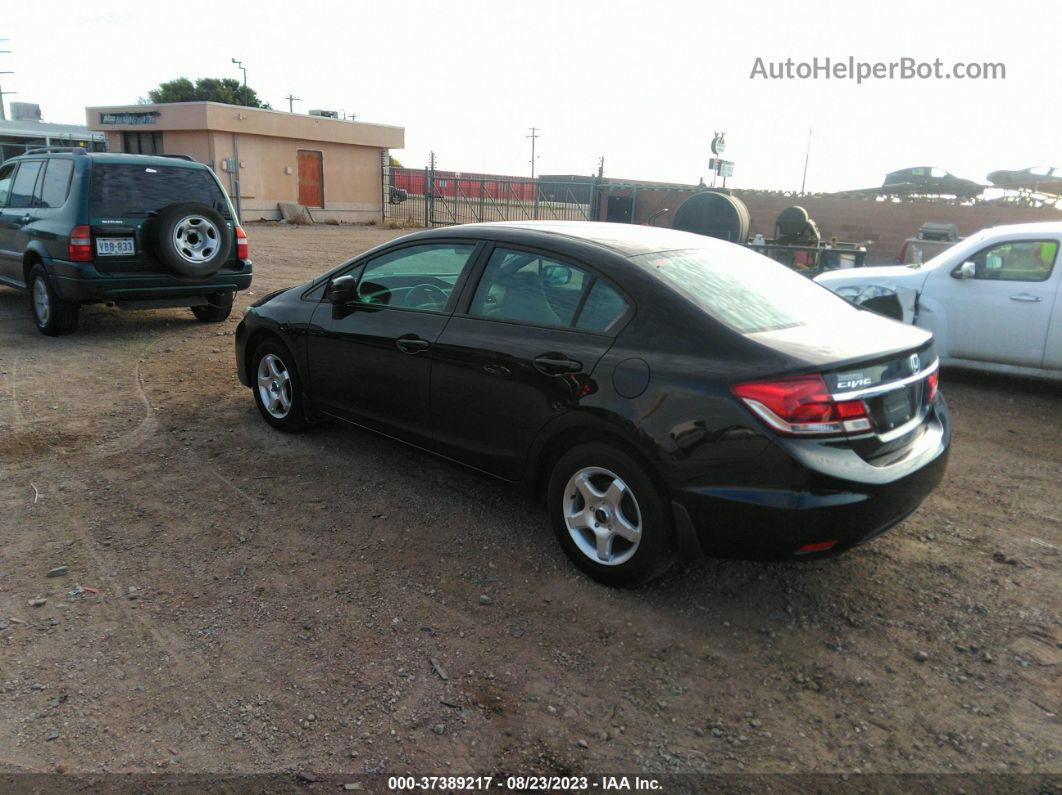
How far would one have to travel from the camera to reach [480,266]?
4160 mm

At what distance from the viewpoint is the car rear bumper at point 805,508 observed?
9.82ft

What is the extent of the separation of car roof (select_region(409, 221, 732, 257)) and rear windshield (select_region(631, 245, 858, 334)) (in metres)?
0.09

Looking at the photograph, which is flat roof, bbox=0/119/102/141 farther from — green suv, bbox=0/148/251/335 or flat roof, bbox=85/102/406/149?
green suv, bbox=0/148/251/335

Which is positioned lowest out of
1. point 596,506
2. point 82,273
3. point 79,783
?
point 79,783

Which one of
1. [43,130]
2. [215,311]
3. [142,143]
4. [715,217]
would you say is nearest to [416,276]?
[215,311]

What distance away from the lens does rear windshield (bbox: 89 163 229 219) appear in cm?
786

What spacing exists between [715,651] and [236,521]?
2.57m

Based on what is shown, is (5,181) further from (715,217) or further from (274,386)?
(715,217)

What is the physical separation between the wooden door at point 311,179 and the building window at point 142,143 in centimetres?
512

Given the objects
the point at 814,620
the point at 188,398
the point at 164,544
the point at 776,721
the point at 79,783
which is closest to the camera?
the point at 79,783

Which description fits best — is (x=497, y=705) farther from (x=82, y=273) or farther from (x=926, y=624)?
(x=82, y=273)

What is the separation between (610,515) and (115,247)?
6636mm

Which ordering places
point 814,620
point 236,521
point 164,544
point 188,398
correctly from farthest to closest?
point 188,398 < point 236,521 < point 164,544 < point 814,620

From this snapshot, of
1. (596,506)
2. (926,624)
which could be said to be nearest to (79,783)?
(596,506)
